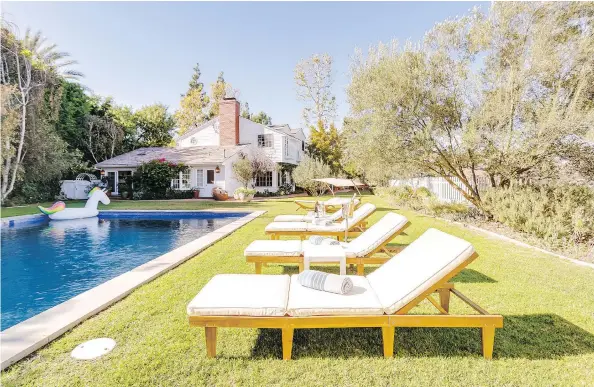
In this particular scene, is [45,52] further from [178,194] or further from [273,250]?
[273,250]

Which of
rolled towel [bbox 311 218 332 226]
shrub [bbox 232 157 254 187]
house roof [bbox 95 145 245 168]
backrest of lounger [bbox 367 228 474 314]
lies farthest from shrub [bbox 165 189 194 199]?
backrest of lounger [bbox 367 228 474 314]

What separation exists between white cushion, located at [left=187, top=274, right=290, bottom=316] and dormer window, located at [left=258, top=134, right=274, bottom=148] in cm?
2687

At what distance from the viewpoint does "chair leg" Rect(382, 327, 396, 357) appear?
10.0 ft

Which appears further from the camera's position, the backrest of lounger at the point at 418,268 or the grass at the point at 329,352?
the backrest of lounger at the point at 418,268

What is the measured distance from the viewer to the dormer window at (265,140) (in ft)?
98.3

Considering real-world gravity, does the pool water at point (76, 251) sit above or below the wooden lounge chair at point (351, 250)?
below

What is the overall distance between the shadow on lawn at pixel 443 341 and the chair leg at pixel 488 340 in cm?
13

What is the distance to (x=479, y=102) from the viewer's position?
11.1 meters

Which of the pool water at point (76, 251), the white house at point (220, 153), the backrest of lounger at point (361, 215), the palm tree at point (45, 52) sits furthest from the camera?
the white house at point (220, 153)

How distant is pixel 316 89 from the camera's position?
38.8m

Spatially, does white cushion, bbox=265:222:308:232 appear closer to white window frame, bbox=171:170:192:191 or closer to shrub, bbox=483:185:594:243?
shrub, bbox=483:185:594:243

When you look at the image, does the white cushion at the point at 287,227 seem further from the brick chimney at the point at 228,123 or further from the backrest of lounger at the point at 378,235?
the brick chimney at the point at 228,123

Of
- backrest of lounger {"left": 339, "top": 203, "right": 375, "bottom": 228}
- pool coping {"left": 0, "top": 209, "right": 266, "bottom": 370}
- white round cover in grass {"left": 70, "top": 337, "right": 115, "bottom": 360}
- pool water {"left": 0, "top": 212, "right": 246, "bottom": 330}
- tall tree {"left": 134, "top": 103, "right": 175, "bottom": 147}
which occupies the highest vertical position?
tall tree {"left": 134, "top": 103, "right": 175, "bottom": 147}

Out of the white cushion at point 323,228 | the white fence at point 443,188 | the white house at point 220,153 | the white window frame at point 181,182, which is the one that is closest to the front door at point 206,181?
the white house at point 220,153
